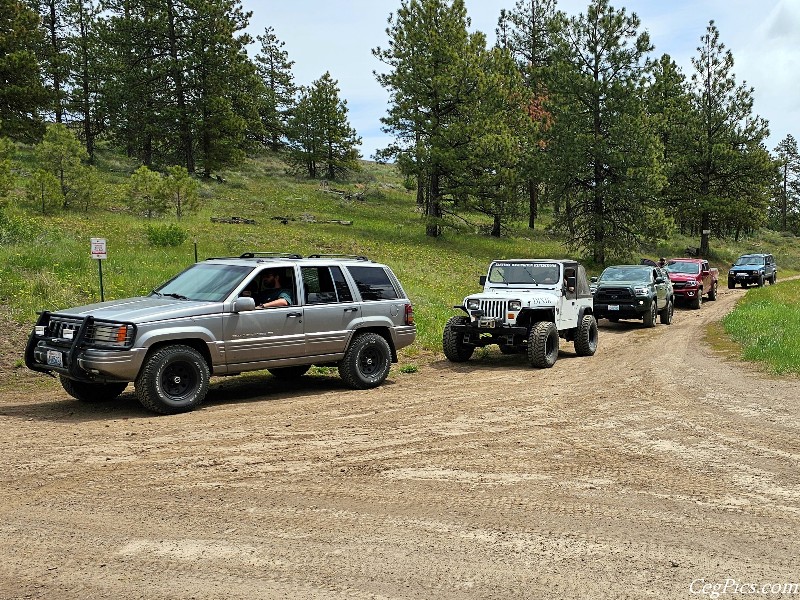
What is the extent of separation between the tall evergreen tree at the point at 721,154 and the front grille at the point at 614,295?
97.0 feet

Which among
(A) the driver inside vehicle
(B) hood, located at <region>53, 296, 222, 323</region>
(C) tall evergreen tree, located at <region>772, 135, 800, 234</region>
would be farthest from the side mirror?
(C) tall evergreen tree, located at <region>772, 135, 800, 234</region>

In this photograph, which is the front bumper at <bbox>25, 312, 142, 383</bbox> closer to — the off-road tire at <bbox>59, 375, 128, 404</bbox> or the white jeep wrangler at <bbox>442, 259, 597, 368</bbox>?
the off-road tire at <bbox>59, 375, 128, 404</bbox>

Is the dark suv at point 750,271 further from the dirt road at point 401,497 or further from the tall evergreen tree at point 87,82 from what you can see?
the tall evergreen tree at point 87,82

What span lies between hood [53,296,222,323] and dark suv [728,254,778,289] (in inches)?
1349

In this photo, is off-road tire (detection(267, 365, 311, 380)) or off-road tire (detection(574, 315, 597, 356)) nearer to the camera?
off-road tire (detection(267, 365, 311, 380))

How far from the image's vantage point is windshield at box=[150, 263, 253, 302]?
31.1 feet

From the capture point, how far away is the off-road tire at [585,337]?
14.7 m

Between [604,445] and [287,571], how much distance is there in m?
4.14

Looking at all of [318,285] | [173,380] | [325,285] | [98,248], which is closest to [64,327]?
[173,380]

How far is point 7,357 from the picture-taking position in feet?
36.4

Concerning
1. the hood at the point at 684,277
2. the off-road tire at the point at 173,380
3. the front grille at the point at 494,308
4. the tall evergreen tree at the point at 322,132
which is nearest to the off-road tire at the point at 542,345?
the front grille at the point at 494,308

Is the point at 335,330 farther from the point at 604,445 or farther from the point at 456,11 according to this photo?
the point at 456,11

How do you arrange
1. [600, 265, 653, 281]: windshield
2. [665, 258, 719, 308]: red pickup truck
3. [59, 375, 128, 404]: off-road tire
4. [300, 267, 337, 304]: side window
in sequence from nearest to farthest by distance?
[59, 375, 128, 404]: off-road tire, [300, 267, 337, 304]: side window, [600, 265, 653, 281]: windshield, [665, 258, 719, 308]: red pickup truck

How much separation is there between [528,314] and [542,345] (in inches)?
44.0
